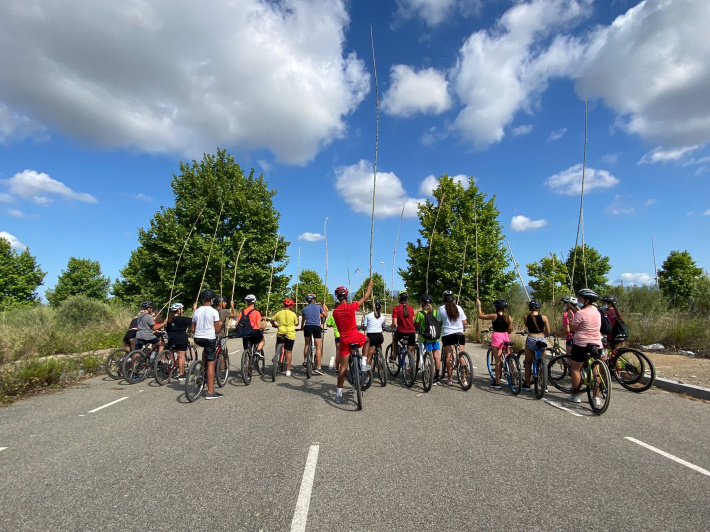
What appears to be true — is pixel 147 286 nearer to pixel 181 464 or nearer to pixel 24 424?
pixel 24 424

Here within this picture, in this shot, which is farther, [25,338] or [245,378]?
[25,338]

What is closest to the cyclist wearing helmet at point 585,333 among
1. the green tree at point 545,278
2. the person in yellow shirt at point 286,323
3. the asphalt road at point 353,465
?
the asphalt road at point 353,465

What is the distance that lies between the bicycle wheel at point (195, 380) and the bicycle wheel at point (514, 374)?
5.89 metres

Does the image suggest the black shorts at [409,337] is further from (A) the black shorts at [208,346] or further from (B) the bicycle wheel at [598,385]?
(A) the black shorts at [208,346]

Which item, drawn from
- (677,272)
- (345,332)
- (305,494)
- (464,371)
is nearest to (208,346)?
(345,332)

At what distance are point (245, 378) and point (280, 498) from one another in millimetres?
5171

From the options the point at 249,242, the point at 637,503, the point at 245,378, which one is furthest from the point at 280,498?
the point at 249,242

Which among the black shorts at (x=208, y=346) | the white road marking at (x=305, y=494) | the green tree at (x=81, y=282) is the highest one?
the green tree at (x=81, y=282)

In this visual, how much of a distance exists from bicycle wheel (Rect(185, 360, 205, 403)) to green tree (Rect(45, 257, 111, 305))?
57.0 m

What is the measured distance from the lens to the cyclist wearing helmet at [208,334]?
7.03 meters

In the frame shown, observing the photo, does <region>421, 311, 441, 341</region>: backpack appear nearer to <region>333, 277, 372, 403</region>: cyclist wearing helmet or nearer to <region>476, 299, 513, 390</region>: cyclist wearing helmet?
<region>476, 299, 513, 390</region>: cyclist wearing helmet

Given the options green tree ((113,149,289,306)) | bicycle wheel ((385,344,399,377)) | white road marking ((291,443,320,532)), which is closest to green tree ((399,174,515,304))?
green tree ((113,149,289,306))

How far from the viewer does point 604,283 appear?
1642 inches

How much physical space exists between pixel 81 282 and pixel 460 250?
5776 centimetres
